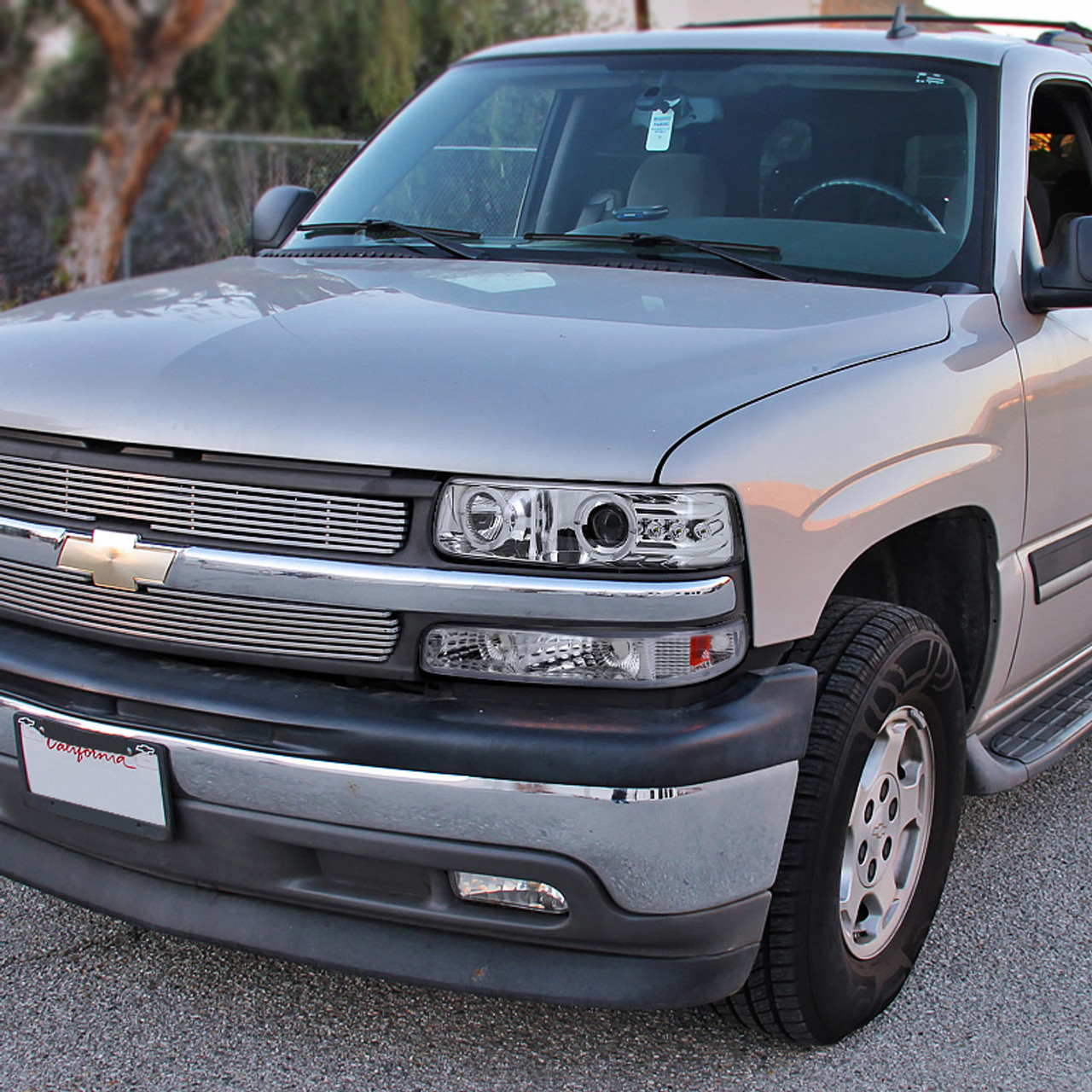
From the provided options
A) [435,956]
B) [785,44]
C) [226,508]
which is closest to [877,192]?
[785,44]

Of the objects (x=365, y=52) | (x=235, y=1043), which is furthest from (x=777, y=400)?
(x=365, y=52)

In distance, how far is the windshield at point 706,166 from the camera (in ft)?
10.9

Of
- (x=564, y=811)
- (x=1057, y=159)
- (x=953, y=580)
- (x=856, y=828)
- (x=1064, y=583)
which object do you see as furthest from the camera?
(x=1057, y=159)

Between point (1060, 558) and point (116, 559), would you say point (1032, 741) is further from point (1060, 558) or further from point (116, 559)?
point (116, 559)

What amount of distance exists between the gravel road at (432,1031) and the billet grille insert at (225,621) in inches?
32.3

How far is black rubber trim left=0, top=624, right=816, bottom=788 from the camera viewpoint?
2.20 meters

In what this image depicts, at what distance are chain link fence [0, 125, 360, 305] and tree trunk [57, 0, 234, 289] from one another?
0.32m

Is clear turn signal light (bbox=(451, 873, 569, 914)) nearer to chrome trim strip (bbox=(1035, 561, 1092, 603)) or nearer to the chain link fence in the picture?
chrome trim strip (bbox=(1035, 561, 1092, 603))

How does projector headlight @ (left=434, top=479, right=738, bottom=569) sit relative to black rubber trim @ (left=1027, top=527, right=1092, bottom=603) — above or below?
above

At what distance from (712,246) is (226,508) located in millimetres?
1443

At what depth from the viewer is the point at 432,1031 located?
279cm

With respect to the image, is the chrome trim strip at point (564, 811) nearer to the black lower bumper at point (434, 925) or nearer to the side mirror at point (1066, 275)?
the black lower bumper at point (434, 925)

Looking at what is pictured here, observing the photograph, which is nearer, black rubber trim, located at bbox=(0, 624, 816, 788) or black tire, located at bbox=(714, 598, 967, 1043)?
black rubber trim, located at bbox=(0, 624, 816, 788)

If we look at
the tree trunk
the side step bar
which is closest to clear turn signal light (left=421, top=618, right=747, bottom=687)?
the side step bar
